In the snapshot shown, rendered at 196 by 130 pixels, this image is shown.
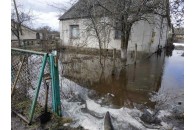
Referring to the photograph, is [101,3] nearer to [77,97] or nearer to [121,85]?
[121,85]

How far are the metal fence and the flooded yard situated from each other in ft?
2.13

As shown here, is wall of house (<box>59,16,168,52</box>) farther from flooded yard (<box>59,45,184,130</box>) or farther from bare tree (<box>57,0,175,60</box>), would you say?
flooded yard (<box>59,45,184,130</box>)

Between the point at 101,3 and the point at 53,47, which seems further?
the point at 53,47

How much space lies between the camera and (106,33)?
11.6m

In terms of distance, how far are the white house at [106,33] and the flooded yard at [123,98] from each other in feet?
14.0

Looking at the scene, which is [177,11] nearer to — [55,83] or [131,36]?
[55,83]

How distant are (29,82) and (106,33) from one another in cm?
773

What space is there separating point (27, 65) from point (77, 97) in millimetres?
1772

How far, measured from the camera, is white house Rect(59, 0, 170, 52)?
13.2 metres

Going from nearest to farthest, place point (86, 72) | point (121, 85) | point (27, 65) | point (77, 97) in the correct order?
point (27, 65)
point (77, 97)
point (121, 85)
point (86, 72)

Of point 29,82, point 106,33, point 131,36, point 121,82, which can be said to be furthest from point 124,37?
point 29,82
